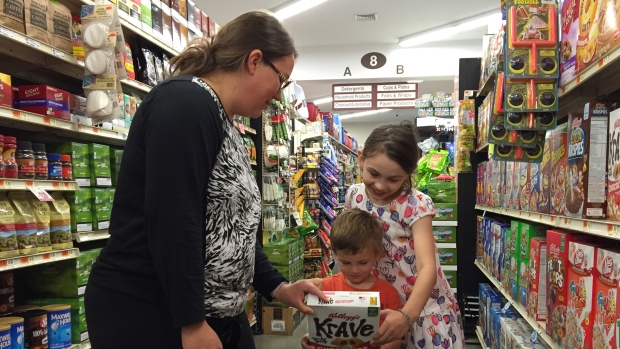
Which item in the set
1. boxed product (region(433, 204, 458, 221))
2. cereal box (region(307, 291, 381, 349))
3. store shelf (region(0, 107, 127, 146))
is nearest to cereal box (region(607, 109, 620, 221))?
cereal box (region(307, 291, 381, 349))

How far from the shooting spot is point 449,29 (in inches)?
370

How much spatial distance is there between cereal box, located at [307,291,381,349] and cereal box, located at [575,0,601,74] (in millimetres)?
1223

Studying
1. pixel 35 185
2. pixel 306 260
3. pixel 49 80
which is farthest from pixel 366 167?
pixel 306 260

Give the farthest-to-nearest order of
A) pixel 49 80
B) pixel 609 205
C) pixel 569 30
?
pixel 49 80
pixel 569 30
pixel 609 205

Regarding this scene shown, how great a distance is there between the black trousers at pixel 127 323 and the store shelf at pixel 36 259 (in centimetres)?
107

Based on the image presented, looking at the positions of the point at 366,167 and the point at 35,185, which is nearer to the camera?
the point at 366,167

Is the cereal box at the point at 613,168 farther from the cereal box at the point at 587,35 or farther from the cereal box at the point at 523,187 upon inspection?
the cereal box at the point at 523,187

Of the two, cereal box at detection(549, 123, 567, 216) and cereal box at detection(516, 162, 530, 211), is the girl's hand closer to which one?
cereal box at detection(549, 123, 567, 216)

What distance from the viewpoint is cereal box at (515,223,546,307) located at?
8.86 feet

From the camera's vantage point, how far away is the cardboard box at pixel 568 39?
217 cm

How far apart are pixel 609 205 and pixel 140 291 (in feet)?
5.09

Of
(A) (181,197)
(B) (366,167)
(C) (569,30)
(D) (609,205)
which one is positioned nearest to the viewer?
(A) (181,197)

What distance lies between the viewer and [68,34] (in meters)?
2.61

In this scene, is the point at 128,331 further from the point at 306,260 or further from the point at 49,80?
the point at 306,260
